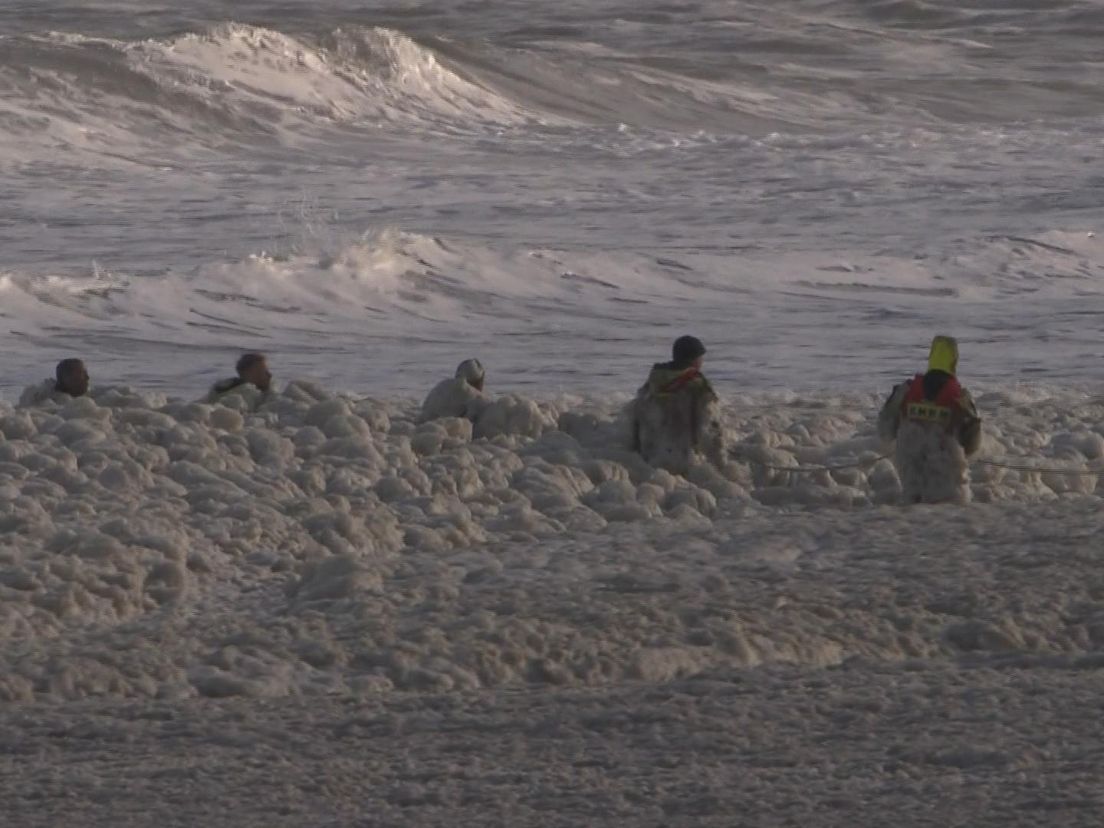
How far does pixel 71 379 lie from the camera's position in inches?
345

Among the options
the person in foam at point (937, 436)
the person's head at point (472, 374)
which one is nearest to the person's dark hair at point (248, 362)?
the person's head at point (472, 374)

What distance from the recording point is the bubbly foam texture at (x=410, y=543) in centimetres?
578

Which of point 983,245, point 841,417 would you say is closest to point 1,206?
point 983,245

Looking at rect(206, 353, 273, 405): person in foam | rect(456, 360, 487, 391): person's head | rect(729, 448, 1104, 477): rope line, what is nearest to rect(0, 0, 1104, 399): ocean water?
rect(456, 360, 487, 391): person's head

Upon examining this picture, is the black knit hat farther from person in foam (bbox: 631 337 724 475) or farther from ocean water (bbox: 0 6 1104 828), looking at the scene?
ocean water (bbox: 0 6 1104 828)

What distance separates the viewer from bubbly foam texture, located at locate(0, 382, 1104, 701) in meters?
5.78

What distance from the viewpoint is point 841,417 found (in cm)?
968

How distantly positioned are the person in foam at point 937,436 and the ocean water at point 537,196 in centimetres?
424

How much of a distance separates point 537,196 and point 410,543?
1332 centimetres

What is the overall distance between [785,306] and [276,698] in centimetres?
1006

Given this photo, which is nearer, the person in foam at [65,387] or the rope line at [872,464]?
the rope line at [872,464]

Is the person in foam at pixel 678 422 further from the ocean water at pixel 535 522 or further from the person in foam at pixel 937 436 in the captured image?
the person in foam at pixel 937 436

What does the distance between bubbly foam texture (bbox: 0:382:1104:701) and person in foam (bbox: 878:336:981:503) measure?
0.23m

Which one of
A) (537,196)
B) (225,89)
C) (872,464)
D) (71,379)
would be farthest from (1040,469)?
(225,89)
